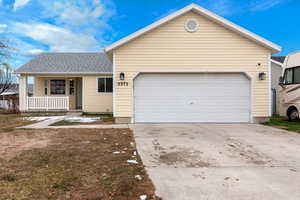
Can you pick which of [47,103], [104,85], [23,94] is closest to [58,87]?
[47,103]

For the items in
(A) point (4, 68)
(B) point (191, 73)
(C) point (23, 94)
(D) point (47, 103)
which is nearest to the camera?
(B) point (191, 73)

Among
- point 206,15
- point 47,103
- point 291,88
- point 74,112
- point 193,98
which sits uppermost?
point 206,15

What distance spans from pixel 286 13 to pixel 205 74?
35.7 feet

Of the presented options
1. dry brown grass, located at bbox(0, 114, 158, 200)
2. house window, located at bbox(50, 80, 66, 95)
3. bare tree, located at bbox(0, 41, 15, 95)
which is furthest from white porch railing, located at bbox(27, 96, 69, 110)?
dry brown grass, located at bbox(0, 114, 158, 200)

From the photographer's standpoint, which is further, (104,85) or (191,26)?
(104,85)

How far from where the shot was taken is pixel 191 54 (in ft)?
28.8

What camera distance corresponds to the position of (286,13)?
14.3 metres

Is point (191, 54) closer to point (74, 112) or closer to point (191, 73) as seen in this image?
point (191, 73)

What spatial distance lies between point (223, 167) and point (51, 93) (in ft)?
43.6

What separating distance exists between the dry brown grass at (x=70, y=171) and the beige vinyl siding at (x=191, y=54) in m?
4.06

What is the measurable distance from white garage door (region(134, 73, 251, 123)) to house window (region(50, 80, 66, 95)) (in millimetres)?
7477

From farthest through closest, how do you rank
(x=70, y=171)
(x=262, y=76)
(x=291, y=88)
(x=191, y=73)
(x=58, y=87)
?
(x=58, y=87), (x=291, y=88), (x=191, y=73), (x=262, y=76), (x=70, y=171)

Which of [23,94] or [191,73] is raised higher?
[191,73]

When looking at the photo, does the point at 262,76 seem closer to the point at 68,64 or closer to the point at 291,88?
the point at 291,88
